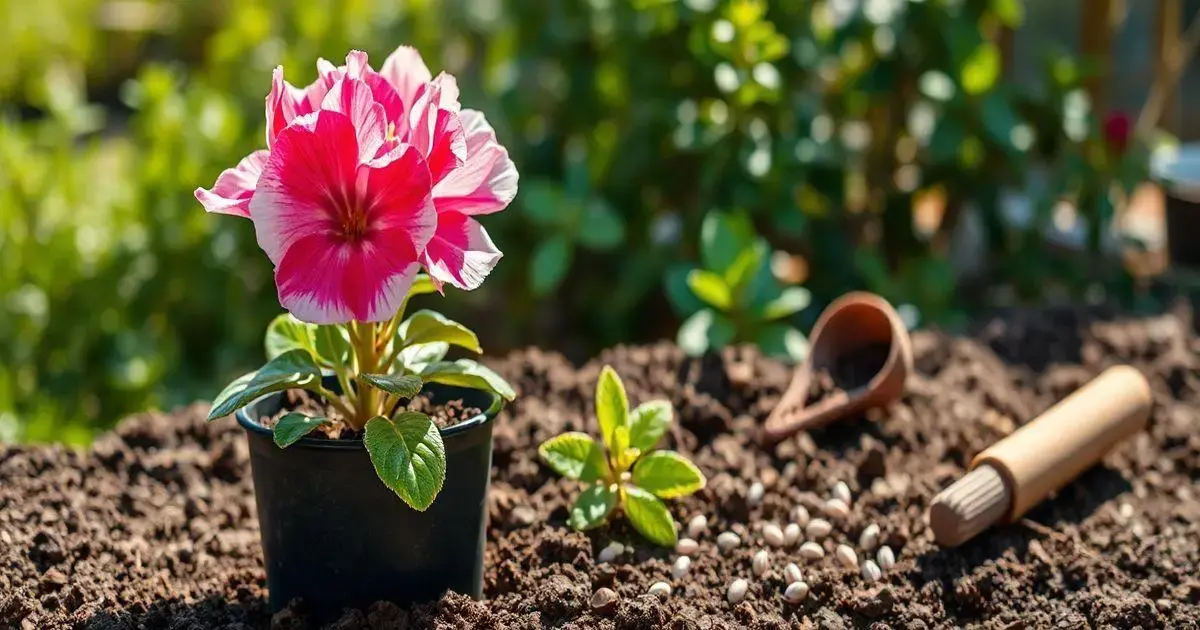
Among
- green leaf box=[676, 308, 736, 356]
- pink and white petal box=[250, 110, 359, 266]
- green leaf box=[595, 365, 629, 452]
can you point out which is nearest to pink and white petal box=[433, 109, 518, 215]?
pink and white petal box=[250, 110, 359, 266]

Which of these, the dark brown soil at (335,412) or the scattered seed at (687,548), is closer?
the dark brown soil at (335,412)

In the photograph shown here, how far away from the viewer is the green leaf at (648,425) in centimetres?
189

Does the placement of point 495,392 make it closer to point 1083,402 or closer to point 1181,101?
point 1083,402

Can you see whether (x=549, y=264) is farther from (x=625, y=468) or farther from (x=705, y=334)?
(x=625, y=468)

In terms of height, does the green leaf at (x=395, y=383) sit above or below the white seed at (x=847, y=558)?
above

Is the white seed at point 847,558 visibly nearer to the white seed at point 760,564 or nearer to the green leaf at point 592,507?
the white seed at point 760,564

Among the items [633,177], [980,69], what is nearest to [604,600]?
[633,177]

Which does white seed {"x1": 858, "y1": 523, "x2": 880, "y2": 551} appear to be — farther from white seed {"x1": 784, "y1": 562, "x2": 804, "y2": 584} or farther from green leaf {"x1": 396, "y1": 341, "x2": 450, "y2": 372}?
green leaf {"x1": 396, "y1": 341, "x2": 450, "y2": 372}

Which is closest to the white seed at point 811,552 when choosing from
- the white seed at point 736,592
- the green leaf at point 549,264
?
the white seed at point 736,592

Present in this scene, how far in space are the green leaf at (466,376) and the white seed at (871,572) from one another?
0.57m

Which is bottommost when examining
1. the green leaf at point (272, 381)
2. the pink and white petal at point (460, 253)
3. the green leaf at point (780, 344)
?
the green leaf at point (780, 344)

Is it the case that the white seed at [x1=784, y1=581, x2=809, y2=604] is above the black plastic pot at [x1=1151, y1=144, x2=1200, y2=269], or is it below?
below

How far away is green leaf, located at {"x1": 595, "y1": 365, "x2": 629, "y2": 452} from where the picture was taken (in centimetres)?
190

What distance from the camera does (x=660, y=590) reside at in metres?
1.72
